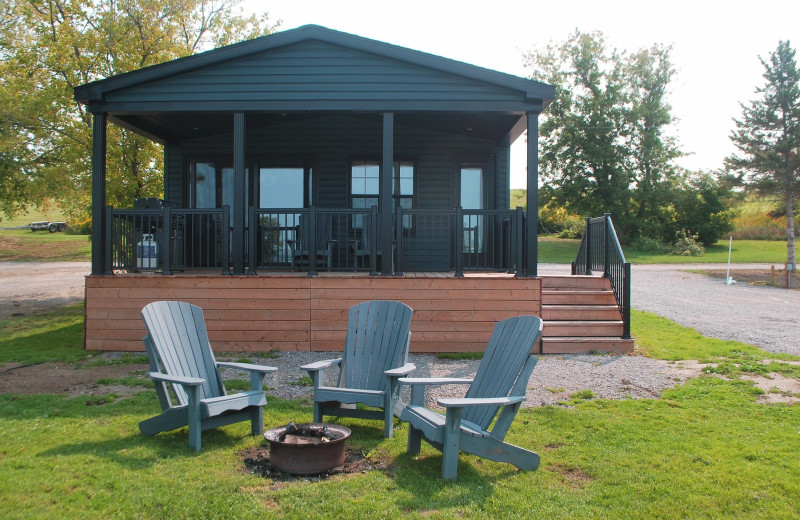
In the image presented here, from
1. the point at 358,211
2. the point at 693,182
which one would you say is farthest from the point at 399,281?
the point at 693,182

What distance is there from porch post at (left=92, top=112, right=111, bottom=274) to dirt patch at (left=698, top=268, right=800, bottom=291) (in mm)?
19011

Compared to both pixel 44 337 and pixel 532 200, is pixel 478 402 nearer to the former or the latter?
pixel 532 200

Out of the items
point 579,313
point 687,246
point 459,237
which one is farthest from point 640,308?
point 687,246

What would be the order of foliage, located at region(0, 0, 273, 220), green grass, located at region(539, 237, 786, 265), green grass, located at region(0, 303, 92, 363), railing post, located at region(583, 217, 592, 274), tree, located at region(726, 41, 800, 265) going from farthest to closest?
green grass, located at region(539, 237, 786, 265), tree, located at region(726, 41, 800, 265), foliage, located at region(0, 0, 273, 220), railing post, located at region(583, 217, 592, 274), green grass, located at region(0, 303, 92, 363)

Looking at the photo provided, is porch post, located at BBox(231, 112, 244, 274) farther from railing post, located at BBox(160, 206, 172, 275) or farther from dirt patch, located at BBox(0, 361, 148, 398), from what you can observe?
dirt patch, located at BBox(0, 361, 148, 398)

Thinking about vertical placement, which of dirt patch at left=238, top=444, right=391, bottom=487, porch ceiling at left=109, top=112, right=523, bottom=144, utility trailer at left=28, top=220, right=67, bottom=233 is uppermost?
porch ceiling at left=109, top=112, right=523, bottom=144

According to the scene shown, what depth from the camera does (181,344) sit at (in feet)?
15.9

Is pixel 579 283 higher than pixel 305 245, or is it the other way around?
pixel 305 245

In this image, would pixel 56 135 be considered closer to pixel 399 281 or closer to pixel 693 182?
pixel 399 281

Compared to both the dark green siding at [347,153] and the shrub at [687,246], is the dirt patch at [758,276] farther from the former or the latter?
the dark green siding at [347,153]

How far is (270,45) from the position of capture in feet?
27.7

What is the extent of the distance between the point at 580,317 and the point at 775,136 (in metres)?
23.6

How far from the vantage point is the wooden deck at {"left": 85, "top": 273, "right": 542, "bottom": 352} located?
823cm

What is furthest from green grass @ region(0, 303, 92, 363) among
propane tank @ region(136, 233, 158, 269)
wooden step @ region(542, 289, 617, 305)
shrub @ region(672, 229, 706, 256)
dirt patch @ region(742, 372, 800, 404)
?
shrub @ region(672, 229, 706, 256)
